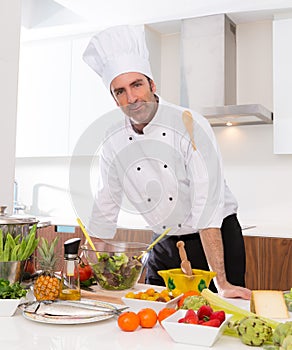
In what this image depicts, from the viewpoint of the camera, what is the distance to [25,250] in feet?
4.53

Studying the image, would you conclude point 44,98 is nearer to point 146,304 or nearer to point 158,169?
point 158,169

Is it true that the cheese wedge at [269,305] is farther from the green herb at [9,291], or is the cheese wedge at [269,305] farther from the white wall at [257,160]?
the white wall at [257,160]

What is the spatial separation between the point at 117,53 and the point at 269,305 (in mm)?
1015

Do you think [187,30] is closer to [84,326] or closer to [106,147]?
[106,147]

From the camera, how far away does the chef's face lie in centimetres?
175

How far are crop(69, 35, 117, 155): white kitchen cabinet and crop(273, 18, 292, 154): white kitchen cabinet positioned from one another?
1141 mm

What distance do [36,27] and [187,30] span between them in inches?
47.3

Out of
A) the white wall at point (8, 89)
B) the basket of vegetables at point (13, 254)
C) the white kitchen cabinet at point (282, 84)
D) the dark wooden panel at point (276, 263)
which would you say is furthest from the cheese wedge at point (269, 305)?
the white kitchen cabinet at point (282, 84)

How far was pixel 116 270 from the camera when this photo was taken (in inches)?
56.7

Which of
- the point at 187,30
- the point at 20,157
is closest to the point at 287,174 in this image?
the point at 187,30

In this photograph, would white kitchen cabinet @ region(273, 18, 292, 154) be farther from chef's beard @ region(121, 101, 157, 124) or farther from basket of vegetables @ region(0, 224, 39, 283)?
basket of vegetables @ region(0, 224, 39, 283)

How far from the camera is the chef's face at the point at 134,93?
1.75m

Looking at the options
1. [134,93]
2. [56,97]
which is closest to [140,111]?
[134,93]

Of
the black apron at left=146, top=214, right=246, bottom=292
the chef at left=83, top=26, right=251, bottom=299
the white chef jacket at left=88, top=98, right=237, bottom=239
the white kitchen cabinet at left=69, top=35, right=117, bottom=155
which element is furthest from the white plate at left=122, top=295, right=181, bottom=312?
the white kitchen cabinet at left=69, top=35, right=117, bottom=155
